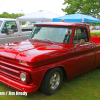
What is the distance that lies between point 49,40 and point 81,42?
3.14 feet

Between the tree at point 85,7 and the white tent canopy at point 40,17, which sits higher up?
the tree at point 85,7

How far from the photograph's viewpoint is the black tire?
3.40m

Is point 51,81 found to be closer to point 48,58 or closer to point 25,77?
point 48,58

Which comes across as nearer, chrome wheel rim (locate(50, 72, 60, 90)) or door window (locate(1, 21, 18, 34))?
chrome wheel rim (locate(50, 72, 60, 90))

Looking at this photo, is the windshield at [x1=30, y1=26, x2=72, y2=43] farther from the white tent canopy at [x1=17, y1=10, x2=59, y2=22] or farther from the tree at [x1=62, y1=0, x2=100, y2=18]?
the tree at [x1=62, y1=0, x2=100, y2=18]

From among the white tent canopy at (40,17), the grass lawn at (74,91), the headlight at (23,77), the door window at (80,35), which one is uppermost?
the white tent canopy at (40,17)

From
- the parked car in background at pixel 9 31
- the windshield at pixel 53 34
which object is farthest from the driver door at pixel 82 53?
the parked car in background at pixel 9 31

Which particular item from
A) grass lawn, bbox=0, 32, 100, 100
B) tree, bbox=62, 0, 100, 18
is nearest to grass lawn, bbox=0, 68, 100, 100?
grass lawn, bbox=0, 32, 100, 100

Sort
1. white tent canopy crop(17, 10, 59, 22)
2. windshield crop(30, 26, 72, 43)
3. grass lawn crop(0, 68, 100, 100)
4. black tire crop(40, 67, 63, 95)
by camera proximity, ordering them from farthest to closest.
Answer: white tent canopy crop(17, 10, 59, 22), windshield crop(30, 26, 72, 43), grass lawn crop(0, 68, 100, 100), black tire crop(40, 67, 63, 95)

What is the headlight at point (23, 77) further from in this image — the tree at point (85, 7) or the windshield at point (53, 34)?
the tree at point (85, 7)

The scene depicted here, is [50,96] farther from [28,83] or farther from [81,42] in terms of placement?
[81,42]

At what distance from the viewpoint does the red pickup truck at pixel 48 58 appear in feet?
10.4

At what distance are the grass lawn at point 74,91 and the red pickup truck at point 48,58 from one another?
0.20m

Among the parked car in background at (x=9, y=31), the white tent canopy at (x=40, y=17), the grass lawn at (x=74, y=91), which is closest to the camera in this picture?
the grass lawn at (x=74, y=91)
